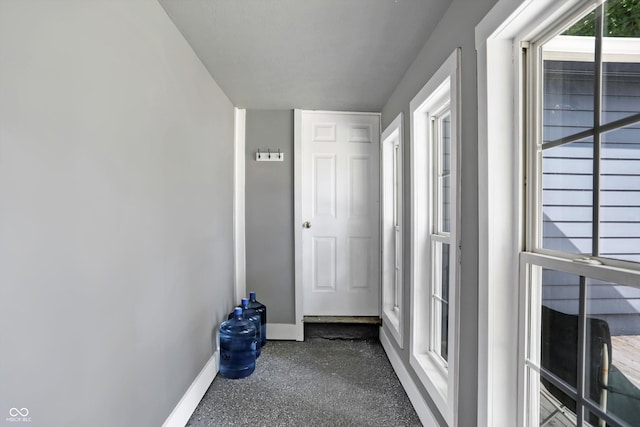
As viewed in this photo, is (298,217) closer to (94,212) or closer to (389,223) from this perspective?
(389,223)

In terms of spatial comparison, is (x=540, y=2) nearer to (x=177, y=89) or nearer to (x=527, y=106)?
(x=527, y=106)

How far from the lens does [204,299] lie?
2232mm

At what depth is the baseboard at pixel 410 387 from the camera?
1796mm

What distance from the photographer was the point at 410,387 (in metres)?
2.11

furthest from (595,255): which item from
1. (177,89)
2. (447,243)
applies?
(177,89)

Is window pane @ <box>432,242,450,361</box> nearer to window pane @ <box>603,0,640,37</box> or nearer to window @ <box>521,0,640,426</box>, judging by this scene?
window @ <box>521,0,640,426</box>

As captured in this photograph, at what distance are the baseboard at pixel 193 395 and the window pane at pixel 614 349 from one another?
177 centimetres

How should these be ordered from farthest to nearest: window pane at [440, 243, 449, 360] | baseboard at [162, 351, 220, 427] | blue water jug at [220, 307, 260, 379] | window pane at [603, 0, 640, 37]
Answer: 1. blue water jug at [220, 307, 260, 379]
2. window pane at [440, 243, 449, 360]
3. baseboard at [162, 351, 220, 427]
4. window pane at [603, 0, 640, 37]

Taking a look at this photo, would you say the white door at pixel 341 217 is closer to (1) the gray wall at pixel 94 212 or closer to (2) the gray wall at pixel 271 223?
(2) the gray wall at pixel 271 223

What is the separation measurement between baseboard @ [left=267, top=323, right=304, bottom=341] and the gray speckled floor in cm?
24

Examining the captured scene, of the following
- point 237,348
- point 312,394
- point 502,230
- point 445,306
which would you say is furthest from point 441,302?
point 237,348

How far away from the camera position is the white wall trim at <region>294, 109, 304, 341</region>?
124 inches

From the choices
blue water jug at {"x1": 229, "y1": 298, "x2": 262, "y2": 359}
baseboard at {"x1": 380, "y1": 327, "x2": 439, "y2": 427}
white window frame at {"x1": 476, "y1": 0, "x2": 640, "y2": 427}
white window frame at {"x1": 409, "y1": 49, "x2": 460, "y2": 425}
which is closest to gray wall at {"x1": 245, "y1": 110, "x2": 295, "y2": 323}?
blue water jug at {"x1": 229, "y1": 298, "x2": 262, "y2": 359}
